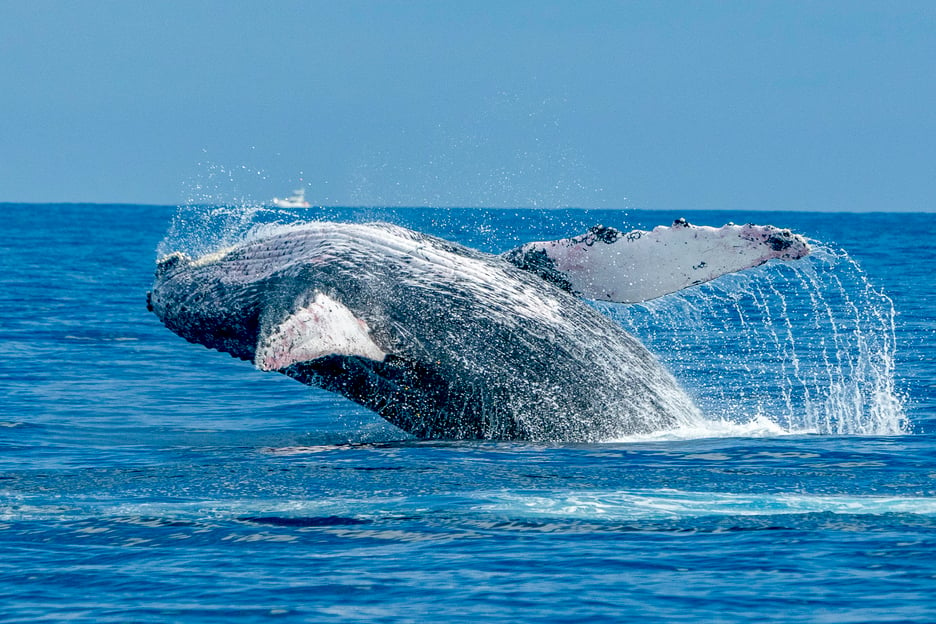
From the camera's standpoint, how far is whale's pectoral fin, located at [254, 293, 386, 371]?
10250mm

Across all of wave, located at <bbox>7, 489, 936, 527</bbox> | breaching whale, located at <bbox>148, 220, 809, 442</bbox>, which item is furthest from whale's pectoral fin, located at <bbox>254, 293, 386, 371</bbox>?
wave, located at <bbox>7, 489, 936, 527</bbox>

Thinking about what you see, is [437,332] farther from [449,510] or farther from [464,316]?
[449,510]

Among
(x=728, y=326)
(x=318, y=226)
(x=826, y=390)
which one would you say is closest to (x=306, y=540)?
(x=318, y=226)

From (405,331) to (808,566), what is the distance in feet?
15.6

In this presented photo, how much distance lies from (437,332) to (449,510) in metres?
2.67

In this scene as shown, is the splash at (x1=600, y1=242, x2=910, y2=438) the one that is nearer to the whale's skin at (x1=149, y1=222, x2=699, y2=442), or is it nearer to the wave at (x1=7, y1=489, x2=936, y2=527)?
the whale's skin at (x1=149, y1=222, x2=699, y2=442)

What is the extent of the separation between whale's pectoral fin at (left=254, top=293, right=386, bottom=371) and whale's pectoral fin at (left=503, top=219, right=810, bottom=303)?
2.33 metres

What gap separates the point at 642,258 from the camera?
12469 millimetres

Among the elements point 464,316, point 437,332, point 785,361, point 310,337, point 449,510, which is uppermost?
point 785,361

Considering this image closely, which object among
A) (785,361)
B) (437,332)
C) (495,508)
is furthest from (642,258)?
(785,361)

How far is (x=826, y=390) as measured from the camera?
53.8ft

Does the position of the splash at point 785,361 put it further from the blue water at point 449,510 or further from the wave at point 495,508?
the wave at point 495,508

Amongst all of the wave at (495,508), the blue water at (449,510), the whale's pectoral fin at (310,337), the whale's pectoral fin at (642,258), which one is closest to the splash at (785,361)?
the blue water at (449,510)

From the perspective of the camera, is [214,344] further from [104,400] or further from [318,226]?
[104,400]
